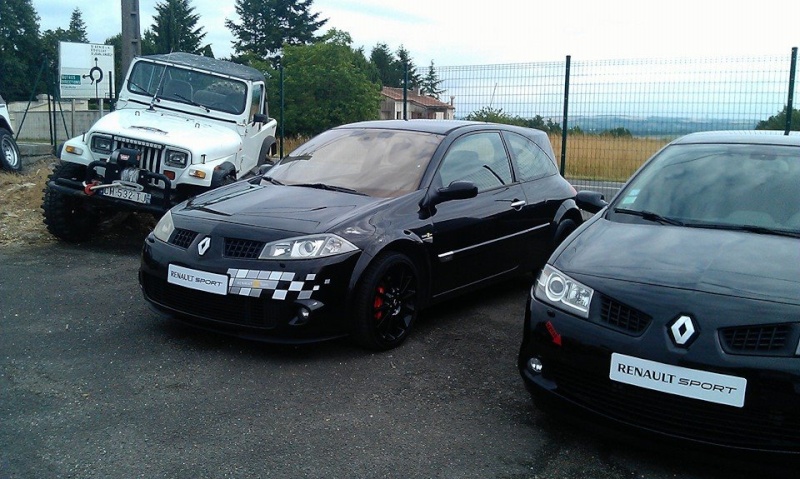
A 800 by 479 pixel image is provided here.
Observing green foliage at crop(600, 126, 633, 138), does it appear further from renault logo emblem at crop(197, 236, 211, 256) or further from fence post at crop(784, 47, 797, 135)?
renault logo emblem at crop(197, 236, 211, 256)

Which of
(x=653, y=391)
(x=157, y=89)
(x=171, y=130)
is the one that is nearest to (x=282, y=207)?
(x=653, y=391)

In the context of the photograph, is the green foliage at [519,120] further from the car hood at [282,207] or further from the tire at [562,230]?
the car hood at [282,207]

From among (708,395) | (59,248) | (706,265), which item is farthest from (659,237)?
(59,248)

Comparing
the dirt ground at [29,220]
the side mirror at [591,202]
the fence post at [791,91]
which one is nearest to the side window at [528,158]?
the side mirror at [591,202]

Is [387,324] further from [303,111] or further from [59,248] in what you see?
[303,111]

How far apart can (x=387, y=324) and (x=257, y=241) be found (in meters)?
1.04

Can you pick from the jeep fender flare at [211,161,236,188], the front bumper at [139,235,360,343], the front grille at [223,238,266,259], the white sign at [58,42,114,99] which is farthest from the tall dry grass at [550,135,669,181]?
the white sign at [58,42,114,99]

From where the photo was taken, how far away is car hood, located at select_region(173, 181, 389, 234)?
491 cm

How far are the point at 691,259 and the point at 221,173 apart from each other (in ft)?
17.9

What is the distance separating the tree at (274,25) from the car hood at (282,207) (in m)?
69.5

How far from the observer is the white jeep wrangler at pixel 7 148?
13.4m

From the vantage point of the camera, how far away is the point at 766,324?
3170 millimetres

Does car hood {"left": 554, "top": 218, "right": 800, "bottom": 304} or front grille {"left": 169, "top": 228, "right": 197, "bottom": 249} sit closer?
car hood {"left": 554, "top": 218, "right": 800, "bottom": 304}

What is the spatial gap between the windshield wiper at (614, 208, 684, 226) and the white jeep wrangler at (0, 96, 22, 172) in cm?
1215
